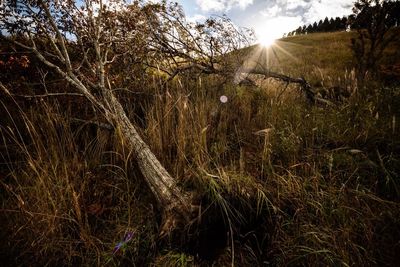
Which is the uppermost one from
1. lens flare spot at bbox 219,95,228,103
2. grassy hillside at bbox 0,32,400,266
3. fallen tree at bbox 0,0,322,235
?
fallen tree at bbox 0,0,322,235

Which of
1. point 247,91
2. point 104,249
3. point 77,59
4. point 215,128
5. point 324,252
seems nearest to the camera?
point 324,252

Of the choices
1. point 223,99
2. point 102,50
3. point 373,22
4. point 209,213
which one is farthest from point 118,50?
point 373,22

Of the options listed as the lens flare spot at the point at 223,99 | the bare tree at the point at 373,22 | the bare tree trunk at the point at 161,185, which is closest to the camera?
the bare tree trunk at the point at 161,185

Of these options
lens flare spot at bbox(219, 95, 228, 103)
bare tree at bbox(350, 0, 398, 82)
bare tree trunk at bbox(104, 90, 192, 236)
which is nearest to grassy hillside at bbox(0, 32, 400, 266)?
bare tree trunk at bbox(104, 90, 192, 236)

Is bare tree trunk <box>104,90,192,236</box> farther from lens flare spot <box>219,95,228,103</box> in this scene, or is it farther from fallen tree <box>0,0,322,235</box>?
lens flare spot <box>219,95,228,103</box>

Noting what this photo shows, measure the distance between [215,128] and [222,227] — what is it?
1.57m

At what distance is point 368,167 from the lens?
2191 millimetres

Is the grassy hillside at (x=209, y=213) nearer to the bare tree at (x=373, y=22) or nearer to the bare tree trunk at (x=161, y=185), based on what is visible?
the bare tree trunk at (x=161, y=185)

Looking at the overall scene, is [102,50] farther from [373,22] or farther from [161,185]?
[373,22]

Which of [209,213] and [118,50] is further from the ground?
[118,50]

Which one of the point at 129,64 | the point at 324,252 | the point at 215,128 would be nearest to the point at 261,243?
the point at 324,252

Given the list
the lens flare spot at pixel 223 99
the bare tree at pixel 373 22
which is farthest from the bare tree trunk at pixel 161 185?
the bare tree at pixel 373 22

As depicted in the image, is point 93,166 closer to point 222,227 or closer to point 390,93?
point 222,227

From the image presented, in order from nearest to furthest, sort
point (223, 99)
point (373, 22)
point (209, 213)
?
point (209, 213), point (223, 99), point (373, 22)
